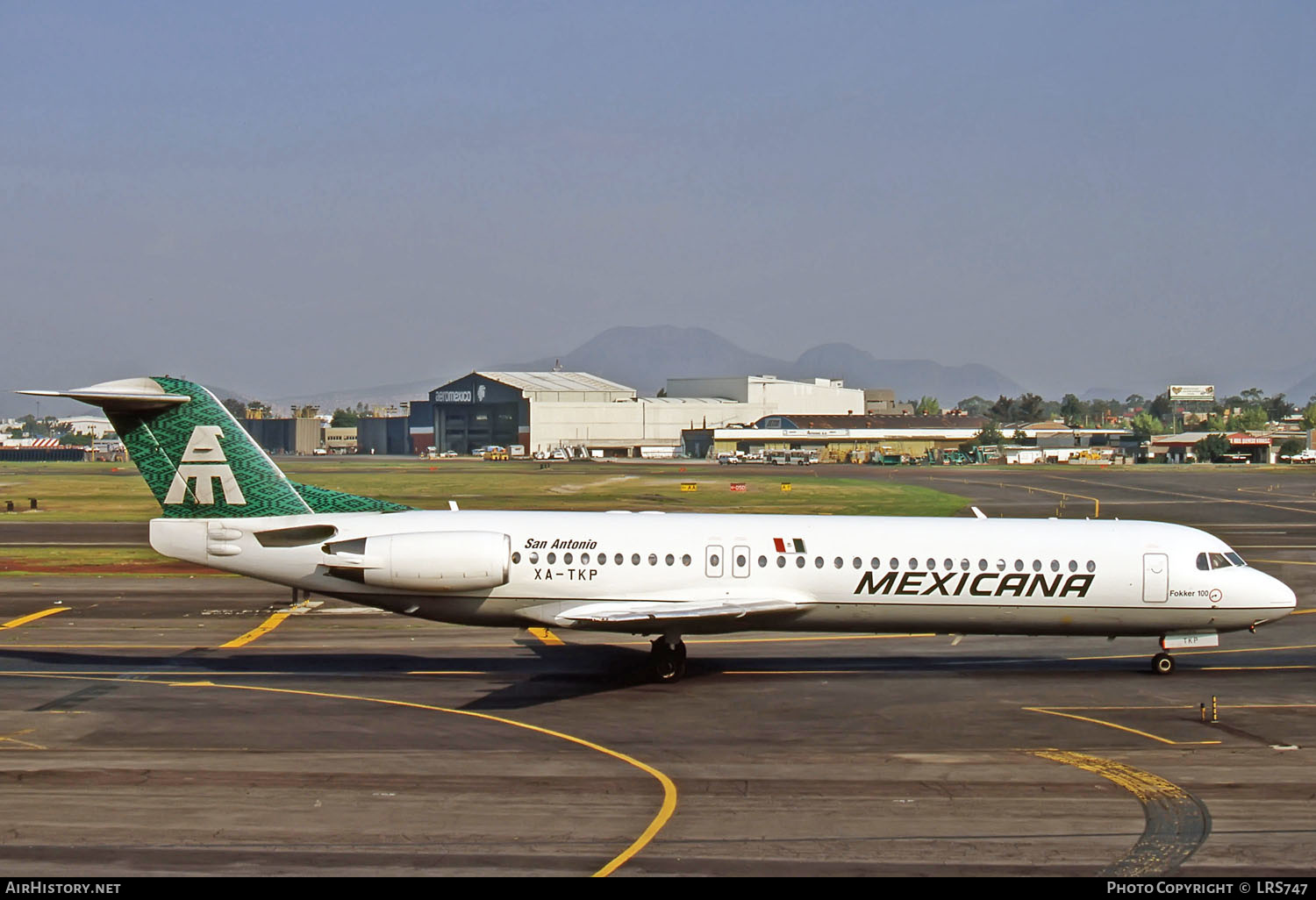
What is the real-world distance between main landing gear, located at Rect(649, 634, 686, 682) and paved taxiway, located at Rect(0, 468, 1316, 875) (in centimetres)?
76

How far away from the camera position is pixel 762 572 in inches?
1012

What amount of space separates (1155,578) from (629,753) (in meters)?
13.0

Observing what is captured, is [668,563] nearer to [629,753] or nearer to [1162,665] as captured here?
[629,753]

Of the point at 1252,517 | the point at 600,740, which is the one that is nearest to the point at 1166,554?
the point at 600,740

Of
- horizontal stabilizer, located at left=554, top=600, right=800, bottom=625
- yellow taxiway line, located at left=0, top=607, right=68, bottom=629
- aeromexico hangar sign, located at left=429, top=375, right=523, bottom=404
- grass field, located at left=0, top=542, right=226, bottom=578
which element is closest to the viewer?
horizontal stabilizer, located at left=554, top=600, right=800, bottom=625

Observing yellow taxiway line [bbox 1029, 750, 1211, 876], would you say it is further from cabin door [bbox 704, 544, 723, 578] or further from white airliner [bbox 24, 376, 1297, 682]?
cabin door [bbox 704, 544, 723, 578]

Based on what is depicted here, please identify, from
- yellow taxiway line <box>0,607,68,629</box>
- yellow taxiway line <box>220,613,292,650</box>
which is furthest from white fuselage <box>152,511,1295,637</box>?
yellow taxiway line <box>0,607,68,629</box>

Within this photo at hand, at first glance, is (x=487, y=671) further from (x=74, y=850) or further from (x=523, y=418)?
(x=523, y=418)

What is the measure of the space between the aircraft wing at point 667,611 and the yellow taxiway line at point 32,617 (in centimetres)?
1644

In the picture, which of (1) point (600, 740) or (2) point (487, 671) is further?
(2) point (487, 671)

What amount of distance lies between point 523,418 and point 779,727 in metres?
169

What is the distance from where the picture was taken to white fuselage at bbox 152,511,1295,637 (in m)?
25.6

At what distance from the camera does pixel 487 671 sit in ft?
88.8

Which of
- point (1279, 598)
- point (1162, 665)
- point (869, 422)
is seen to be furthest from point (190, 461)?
point (869, 422)
